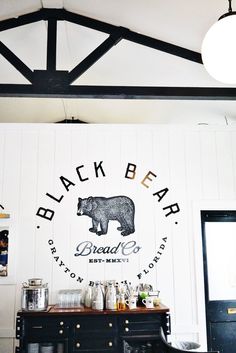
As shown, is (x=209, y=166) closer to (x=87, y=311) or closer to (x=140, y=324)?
(x=140, y=324)

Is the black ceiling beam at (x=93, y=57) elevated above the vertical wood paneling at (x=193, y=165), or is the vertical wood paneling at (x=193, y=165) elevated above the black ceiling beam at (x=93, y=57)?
the black ceiling beam at (x=93, y=57)

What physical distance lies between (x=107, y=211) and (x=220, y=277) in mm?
1468

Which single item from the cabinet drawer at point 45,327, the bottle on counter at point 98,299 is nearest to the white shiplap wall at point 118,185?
the bottle on counter at point 98,299

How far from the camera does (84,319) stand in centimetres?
333

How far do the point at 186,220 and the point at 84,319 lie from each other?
1.55m

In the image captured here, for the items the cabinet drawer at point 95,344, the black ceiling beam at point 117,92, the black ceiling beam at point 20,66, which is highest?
the black ceiling beam at point 20,66

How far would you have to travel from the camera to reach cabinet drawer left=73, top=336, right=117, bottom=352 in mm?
3268

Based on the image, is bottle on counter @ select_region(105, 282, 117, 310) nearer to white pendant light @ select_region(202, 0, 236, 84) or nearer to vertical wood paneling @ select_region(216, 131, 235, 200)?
vertical wood paneling @ select_region(216, 131, 235, 200)

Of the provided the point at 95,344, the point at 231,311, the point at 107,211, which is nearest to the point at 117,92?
the point at 107,211

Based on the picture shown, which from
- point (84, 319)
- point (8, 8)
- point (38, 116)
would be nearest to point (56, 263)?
point (84, 319)

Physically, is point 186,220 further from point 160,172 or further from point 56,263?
point 56,263

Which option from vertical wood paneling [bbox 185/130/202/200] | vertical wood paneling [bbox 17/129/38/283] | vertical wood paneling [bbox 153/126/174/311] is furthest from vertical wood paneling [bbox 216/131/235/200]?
vertical wood paneling [bbox 17/129/38/283]

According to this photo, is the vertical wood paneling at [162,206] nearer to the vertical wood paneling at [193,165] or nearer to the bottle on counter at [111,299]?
the vertical wood paneling at [193,165]

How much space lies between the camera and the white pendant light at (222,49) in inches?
68.9
